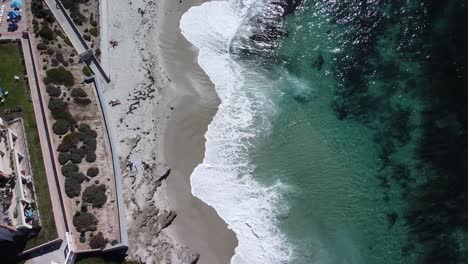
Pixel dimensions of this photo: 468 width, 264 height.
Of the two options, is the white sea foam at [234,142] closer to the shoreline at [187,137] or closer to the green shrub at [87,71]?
the shoreline at [187,137]

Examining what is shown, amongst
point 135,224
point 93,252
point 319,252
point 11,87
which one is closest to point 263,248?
point 319,252

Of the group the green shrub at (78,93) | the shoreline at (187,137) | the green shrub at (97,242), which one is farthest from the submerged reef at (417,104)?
the green shrub at (97,242)

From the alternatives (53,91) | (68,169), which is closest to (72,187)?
(68,169)

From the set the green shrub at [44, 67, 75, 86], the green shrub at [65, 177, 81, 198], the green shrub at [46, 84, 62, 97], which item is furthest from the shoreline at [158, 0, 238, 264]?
the green shrub at [46, 84, 62, 97]

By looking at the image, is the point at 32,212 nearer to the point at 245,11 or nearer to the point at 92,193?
the point at 92,193

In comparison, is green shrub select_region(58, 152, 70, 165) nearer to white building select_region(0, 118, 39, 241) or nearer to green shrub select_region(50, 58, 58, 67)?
white building select_region(0, 118, 39, 241)
